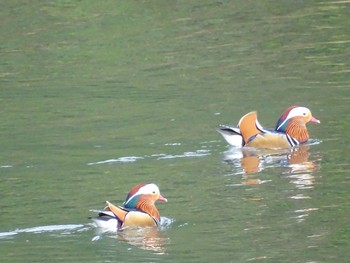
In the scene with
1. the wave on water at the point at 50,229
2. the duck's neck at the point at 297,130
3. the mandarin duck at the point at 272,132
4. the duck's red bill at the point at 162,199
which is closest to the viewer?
the wave on water at the point at 50,229

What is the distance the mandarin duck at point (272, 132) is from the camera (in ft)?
52.5

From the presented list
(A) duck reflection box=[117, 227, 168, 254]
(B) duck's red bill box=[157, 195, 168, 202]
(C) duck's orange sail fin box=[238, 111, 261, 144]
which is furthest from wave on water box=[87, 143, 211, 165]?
(A) duck reflection box=[117, 227, 168, 254]

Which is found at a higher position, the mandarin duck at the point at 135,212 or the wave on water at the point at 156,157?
the mandarin duck at the point at 135,212

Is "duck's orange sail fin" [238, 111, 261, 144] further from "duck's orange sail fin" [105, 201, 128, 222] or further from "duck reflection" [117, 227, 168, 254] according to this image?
"duck's orange sail fin" [105, 201, 128, 222]

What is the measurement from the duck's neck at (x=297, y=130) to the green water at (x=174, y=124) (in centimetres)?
16

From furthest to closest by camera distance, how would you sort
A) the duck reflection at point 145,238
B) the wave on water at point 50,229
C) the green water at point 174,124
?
the wave on water at point 50,229, the green water at point 174,124, the duck reflection at point 145,238

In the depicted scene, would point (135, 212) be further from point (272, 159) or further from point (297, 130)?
point (297, 130)

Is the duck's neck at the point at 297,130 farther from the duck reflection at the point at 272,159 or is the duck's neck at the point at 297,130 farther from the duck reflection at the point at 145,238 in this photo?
the duck reflection at the point at 145,238

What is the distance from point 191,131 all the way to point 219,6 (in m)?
9.53

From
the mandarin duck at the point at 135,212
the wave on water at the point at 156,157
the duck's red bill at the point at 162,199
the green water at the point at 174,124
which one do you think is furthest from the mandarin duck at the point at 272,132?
the mandarin duck at the point at 135,212

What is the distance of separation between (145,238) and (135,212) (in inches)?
13.2

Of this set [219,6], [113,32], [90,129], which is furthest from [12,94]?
[219,6]

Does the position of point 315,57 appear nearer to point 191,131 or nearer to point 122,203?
point 191,131

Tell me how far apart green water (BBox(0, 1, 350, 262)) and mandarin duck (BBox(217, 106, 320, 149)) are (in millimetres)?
189
